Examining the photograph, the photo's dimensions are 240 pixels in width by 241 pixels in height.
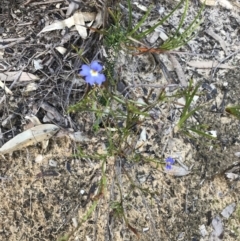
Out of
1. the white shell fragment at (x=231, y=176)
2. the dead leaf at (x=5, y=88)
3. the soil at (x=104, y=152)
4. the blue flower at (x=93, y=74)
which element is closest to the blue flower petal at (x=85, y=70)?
the blue flower at (x=93, y=74)

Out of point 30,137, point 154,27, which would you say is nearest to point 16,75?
point 30,137

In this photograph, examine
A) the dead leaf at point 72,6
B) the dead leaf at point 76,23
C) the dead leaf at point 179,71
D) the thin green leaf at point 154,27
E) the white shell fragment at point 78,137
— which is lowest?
the white shell fragment at point 78,137

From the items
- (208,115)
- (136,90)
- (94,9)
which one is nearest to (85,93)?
(136,90)

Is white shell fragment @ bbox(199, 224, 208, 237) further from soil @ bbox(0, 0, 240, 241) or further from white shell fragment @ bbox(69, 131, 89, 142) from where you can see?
white shell fragment @ bbox(69, 131, 89, 142)

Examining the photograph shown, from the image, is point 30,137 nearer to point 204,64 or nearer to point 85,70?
point 85,70

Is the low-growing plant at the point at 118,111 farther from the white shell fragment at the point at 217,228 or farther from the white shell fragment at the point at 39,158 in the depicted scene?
the white shell fragment at the point at 217,228

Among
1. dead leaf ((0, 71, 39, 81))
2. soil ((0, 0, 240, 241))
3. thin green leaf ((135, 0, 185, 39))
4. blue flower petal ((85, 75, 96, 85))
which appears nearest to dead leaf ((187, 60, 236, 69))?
soil ((0, 0, 240, 241))
